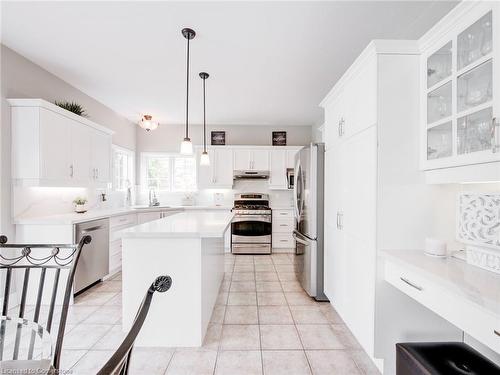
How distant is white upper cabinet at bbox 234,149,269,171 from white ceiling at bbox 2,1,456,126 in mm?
1625

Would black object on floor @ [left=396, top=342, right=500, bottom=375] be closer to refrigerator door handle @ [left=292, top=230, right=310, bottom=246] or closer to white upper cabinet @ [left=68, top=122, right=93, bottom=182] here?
refrigerator door handle @ [left=292, top=230, right=310, bottom=246]

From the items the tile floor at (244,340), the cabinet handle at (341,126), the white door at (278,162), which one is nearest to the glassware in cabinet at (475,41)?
the cabinet handle at (341,126)

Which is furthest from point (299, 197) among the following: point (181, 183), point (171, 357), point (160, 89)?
point (181, 183)

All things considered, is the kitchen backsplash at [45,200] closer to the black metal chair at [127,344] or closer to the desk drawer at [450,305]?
the black metal chair at [127,344]

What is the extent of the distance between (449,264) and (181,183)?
5.17 m

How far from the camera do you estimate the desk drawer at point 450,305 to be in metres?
0.96

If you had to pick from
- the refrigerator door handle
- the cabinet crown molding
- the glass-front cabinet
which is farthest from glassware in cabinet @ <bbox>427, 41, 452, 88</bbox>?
the cabinet crown molding

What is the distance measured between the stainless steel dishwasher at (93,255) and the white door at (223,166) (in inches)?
95.0

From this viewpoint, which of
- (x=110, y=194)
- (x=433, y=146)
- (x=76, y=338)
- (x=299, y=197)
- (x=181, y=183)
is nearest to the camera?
(x=433, y=146)

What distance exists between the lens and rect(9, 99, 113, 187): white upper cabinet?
8.72ft

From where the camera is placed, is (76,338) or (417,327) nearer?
(417,327)

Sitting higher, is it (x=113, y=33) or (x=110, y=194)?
(x=113, y=33)

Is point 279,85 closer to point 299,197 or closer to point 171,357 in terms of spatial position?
point 299,197

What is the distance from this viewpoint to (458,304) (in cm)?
111
